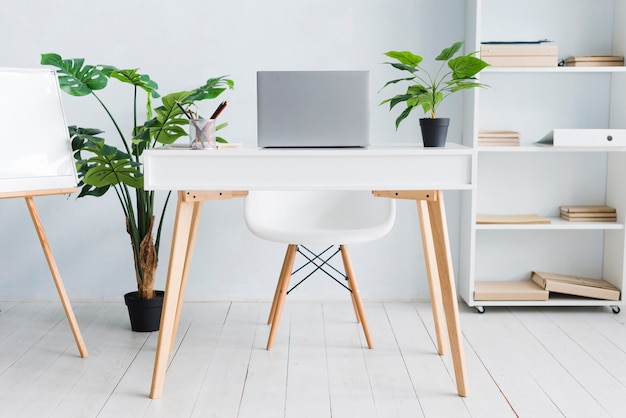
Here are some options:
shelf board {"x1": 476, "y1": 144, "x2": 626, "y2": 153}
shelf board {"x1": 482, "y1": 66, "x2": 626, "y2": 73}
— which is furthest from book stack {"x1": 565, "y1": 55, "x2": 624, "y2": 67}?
shelf board {"x1": 476, "y1": 144, "x2": 626, "y2": 153}

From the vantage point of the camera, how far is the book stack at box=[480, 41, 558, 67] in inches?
123

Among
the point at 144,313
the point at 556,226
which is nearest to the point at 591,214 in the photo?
the point at 556,226

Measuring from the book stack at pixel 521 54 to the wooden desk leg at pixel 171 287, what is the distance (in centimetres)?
151

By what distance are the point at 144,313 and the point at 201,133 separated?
102 centimetres

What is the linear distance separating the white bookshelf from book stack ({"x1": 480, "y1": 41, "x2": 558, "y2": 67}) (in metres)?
0.11

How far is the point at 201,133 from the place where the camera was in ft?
7.47

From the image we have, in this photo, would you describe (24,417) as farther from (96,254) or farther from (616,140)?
(616,140)

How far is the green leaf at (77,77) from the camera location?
2701mm

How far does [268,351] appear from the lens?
2.75m

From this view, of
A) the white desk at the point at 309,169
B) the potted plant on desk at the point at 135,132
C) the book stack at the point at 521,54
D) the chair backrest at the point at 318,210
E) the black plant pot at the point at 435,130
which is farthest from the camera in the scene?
the book stack at the point at 521,54

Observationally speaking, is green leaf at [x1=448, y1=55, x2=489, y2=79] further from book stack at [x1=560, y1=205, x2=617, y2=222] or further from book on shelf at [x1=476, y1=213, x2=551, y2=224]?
book stack at [x1=560, y1=205, x2=617, y2=222]

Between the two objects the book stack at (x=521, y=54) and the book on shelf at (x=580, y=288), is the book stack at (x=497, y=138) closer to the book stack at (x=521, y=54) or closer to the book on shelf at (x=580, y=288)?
the book stack at (x=521, y=54)

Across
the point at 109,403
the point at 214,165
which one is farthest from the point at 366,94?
the point at 109,403

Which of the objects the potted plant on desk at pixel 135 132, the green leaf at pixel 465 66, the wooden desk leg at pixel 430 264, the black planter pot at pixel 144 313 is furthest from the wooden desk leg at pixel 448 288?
the black planter pot at pixel 144 313
